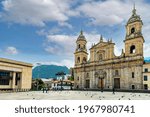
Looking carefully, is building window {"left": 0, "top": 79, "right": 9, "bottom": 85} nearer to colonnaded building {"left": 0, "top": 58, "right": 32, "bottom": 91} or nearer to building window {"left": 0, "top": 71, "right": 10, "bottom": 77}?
colonnaded building {"left": 0, "top": 58, "right": 32, "bottom": 91}

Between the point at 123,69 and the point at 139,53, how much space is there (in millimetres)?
5957

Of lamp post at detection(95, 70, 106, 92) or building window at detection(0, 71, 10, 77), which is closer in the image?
building window at detection(0, 71, 10, 77)

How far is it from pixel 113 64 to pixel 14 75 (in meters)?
25.3

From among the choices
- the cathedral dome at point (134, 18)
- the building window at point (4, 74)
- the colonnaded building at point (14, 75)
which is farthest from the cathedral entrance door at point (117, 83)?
the building window at point (4, 74)

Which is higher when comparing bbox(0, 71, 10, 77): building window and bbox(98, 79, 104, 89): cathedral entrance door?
bbox(0, 71, 10, 77): building window

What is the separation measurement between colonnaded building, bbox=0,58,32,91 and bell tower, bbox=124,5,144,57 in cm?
2538

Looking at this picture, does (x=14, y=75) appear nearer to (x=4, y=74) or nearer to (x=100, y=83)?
(x=4, y=74)

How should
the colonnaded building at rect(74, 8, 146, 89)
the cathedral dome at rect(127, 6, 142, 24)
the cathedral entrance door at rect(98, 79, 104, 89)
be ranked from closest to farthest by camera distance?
the colonnaded building at rect(74, 8, 146, 89) < the cathedral dome at rect(127, 6, 142, 24) < the cathedral entrance door at rect(98, 79, 104, 89)

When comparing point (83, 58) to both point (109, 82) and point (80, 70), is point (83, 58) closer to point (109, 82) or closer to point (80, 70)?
point (80, 70)

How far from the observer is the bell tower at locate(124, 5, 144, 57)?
45.0 m

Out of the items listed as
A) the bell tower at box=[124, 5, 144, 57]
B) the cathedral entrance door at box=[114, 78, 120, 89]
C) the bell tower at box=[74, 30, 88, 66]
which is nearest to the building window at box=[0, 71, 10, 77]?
the bell tower at box=[74, 30, 88, 66]

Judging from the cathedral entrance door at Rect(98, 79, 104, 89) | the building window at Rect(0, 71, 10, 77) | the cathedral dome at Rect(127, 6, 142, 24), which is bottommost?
the cathedral entrance door at Rect(98, 79, 104, 89)

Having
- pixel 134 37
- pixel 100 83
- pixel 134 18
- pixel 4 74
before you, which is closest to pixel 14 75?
pixel 4 74

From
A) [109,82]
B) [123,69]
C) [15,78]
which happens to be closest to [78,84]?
[109,82]
